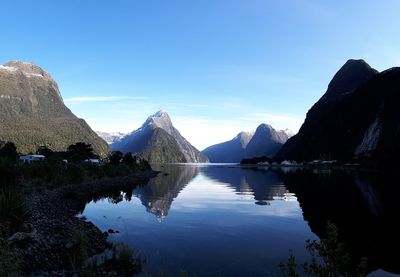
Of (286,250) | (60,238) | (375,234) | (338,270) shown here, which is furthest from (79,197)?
(338,270)

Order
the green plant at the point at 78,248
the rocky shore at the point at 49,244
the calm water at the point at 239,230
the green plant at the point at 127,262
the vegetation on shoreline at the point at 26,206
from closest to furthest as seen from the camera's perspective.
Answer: the vegetation on shoreline at the point at 26,206 → the rocky shore at the point at 49,244 → the green plant at the point at 127,262 → the green plant at the point at 78,248 → the calm water at the point at 239,230

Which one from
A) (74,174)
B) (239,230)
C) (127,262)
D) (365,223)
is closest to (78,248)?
(127,262)

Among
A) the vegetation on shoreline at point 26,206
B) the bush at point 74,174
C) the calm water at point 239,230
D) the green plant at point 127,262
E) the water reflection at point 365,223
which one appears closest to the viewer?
the vegetation on shoreline at point 26,206

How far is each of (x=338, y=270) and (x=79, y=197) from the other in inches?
2103

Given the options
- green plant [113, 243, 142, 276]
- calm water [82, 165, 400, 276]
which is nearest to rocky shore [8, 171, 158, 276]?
green plant [113, 243, 142, 276]

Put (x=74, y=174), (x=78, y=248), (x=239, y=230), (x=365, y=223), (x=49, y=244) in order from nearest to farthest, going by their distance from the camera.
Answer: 1. (x=78, y=248)
2. (x=49, y=244)
3. (x=239, y=230)
4. (x=365, y=223)
5. (x=74, y=174)

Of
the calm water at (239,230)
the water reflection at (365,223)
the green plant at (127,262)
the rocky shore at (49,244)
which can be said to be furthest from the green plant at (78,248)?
the water reflection at (365,223)

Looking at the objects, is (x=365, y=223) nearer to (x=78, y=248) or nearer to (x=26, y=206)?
(x=78, y=248)

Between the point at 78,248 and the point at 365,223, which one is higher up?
the point at 78,248

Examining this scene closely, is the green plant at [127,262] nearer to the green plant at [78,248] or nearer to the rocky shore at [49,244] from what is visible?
the green plant at [78,248]

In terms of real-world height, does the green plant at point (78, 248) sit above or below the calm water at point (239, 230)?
above

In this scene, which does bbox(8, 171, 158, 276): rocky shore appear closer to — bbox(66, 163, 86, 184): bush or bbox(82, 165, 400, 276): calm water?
bbox(82, 165, 400, 276): calm water

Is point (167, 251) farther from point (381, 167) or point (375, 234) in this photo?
point (381, 167)

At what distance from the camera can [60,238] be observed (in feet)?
80.8
